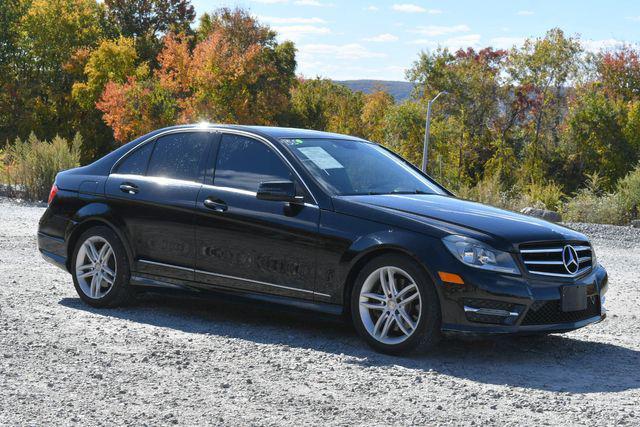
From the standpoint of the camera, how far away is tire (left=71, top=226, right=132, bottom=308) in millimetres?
8031

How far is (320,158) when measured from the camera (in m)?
7.40

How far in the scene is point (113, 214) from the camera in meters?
8.11

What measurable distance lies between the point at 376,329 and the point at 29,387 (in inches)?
93.3

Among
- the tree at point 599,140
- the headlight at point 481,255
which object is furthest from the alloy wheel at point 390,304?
the tree at point 599,140

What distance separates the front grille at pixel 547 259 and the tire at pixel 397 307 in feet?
2.26

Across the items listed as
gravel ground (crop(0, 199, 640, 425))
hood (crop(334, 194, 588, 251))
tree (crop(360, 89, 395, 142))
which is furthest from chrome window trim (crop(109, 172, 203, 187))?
tree (crop(360, 89, 395, 142))

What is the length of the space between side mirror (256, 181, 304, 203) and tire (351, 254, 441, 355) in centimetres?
82

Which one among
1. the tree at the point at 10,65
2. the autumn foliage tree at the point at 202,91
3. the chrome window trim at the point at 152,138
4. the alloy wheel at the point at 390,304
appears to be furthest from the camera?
the tree at the point at 10,65

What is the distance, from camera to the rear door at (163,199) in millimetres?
7664

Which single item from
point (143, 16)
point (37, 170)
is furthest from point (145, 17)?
point (37, 170)

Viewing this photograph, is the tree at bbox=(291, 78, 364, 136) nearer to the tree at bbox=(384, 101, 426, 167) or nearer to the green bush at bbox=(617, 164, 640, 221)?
the tree at bbox=(384, 101, 426, 167)

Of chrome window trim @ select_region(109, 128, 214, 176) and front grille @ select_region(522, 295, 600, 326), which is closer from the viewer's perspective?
front grille @ select_region(522, 295, 600, 326)

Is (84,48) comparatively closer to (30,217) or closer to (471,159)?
(471,159)

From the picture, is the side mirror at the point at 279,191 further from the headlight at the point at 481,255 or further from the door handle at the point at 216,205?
the headlight at the point at 481,255
